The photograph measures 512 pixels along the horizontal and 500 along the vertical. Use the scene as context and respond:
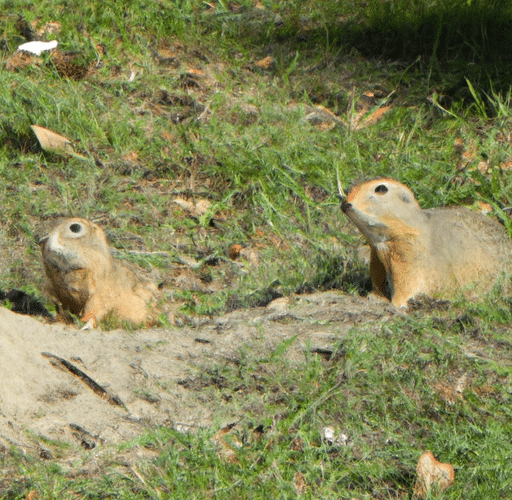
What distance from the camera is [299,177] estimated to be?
7.04 m

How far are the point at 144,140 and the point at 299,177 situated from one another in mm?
1406

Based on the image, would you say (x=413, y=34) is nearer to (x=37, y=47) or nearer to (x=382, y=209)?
(x=37, y=47)

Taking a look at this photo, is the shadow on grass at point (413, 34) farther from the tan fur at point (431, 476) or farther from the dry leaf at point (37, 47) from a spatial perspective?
the tan fur at point (431, 476)

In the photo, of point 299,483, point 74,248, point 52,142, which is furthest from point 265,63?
point 299,483

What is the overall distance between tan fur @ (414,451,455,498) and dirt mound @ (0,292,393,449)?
2.89 ft

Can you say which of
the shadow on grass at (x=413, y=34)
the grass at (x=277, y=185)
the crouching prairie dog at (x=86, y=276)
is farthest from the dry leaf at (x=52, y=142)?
the shadow on grass at (x=413, y=34)

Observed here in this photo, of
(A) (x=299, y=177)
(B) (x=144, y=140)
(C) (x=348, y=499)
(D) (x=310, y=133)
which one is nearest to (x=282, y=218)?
(A) (x=299, y=177)

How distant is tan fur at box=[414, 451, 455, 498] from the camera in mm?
3775

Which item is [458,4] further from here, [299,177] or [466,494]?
[466,494]

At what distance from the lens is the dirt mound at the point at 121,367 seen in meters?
4.06

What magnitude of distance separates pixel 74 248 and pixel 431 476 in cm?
266

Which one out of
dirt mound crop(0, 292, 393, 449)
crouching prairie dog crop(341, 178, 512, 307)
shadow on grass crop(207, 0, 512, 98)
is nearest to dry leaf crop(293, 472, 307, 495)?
A: dirt mound crop(0, 292, 393, 449)

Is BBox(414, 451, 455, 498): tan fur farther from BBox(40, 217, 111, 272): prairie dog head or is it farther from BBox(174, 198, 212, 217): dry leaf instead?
BBox(174, 198, 212, 217): dry leaf

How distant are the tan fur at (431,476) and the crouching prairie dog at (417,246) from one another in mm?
1581
